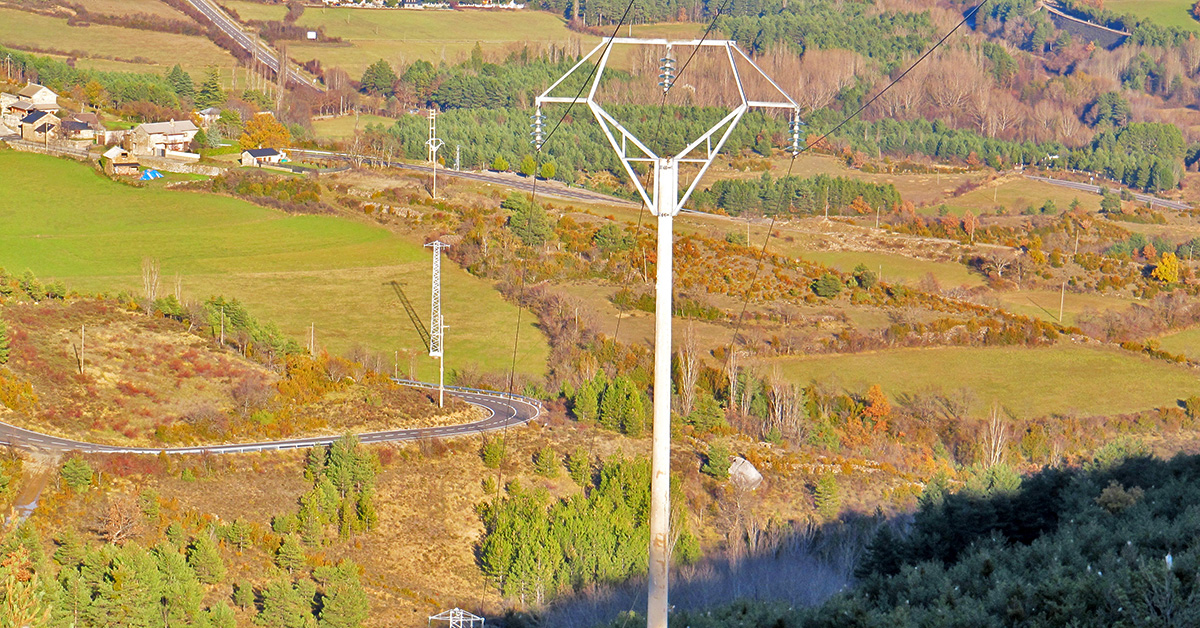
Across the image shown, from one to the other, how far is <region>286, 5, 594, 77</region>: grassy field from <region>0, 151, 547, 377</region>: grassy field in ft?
162

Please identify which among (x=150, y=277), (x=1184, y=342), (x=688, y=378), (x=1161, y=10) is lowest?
(x=1184, y=342)

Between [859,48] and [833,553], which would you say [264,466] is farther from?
[859,48]

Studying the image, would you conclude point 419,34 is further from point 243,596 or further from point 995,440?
point 243,596

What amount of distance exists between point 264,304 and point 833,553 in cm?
2880

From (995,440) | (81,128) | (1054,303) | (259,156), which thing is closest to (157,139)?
(81,128)

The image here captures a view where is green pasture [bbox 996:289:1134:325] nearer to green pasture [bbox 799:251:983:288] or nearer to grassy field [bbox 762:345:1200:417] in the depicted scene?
green pasture [bbox 799:251:983:288]

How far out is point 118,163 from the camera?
2896 inches

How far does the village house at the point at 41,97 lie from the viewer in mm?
81938

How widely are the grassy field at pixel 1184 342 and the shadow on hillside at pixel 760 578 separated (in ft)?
91.6

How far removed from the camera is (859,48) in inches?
5714

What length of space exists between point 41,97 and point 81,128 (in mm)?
5848

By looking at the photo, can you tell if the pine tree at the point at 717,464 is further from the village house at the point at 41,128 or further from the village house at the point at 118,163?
the village house at the point at 41,128

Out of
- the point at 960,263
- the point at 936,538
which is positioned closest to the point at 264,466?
the point at 936,538

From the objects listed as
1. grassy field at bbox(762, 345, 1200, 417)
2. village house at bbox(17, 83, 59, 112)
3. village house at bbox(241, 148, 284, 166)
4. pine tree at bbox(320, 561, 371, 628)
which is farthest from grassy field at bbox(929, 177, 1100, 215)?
pine tree at bbox(320, 561, 371, 628)
